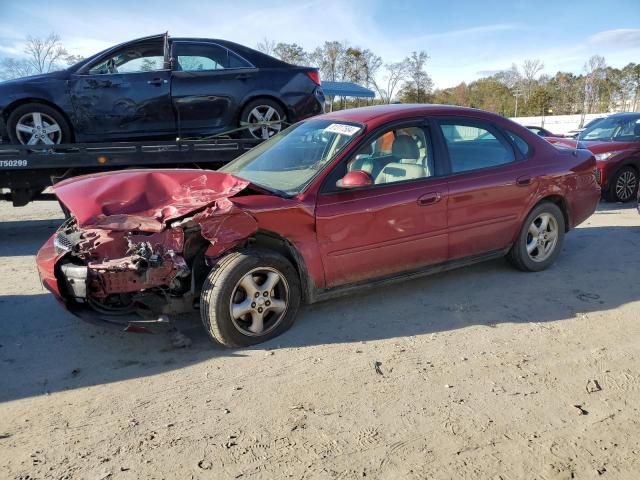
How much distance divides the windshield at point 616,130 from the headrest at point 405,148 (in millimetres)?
7506

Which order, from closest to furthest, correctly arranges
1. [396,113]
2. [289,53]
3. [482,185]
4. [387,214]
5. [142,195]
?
[142,195], [387,214], [396,113], [482,185], [289,53]

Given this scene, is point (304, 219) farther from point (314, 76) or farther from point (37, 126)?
point (37, 126)

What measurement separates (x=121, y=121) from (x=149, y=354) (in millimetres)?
4029

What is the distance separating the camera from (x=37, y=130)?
20.2ft

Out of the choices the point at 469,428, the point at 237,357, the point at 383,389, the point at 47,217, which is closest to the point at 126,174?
the point at 237,357

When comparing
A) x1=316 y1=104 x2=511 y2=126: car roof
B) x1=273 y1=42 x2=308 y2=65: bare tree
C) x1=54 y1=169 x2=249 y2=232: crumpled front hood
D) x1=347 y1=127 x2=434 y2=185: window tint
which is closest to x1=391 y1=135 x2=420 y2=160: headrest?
x1=347 y1=127 x2=434 y2=185: window tint

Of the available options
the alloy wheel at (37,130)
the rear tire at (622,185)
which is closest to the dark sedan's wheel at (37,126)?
the alloy wheel at (37,130)

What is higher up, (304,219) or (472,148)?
(472,148)

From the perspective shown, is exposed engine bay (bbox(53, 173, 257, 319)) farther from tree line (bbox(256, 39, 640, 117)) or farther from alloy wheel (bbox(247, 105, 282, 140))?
tree line (bbox(256, 39, 640, 117))

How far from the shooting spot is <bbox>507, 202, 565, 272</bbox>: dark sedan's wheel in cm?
475

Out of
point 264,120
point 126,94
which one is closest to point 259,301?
point 264,120

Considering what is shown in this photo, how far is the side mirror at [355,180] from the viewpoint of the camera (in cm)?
358

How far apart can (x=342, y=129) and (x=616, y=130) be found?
8.45 meters

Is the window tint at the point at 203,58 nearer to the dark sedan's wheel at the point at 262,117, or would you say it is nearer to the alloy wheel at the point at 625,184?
the dark sedan's wheel at the point at 262,117
